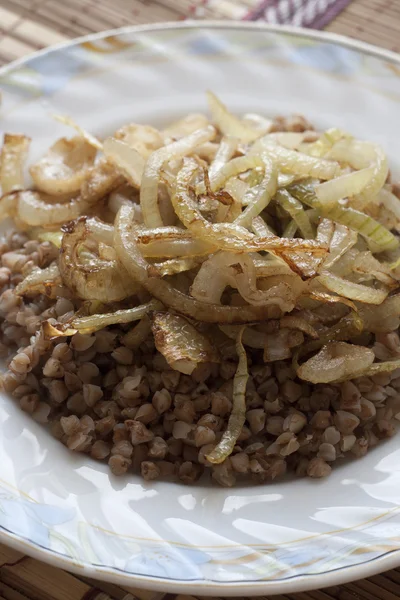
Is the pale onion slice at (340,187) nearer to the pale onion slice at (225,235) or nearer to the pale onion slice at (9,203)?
the pale onion slice at (225,235)

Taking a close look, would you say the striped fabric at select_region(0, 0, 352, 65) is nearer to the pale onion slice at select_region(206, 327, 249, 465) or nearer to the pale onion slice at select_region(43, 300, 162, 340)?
the pale onion slice at select_region(43, 300, 162, 340)

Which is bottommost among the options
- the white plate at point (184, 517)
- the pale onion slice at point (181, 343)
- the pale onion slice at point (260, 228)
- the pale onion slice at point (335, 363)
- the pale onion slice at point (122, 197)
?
the white plate at point (184, 517)

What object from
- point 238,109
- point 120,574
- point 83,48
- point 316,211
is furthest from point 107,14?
point 120,574

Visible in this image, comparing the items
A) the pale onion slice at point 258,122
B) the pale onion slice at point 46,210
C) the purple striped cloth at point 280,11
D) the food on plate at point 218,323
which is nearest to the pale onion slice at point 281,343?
the food on plate at point 218,323

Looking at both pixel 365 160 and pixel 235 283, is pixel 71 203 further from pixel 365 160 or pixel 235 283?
pixel 365 160

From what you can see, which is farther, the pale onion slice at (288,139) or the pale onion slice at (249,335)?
the pale onion slice at (288,139)

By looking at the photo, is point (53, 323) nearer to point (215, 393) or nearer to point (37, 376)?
point (37, 376)
